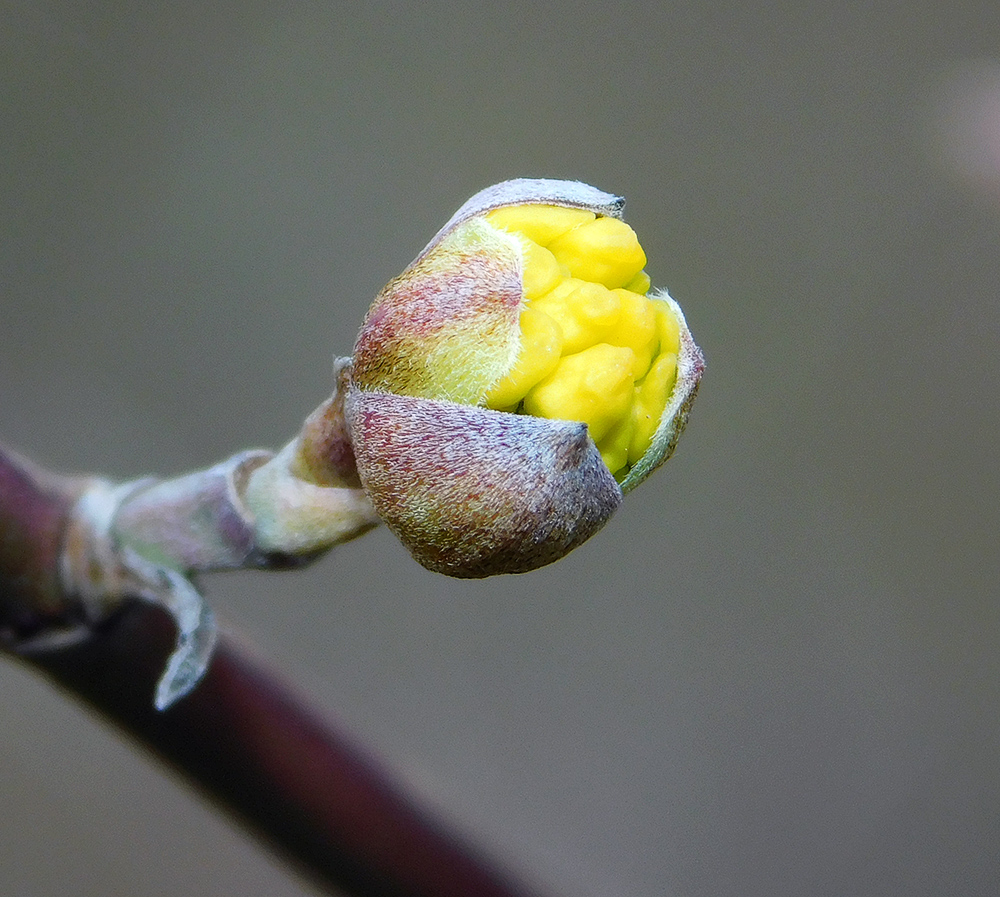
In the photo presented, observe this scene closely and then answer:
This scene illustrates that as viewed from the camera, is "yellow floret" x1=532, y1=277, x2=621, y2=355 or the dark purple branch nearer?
"yellow floret" x1=532, y1=277, x2=621, y2=355

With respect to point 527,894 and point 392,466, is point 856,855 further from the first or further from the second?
point 392,466

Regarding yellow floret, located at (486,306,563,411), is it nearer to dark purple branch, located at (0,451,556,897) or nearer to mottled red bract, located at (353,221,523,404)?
mottled red bract, located at (353,221,523,404)

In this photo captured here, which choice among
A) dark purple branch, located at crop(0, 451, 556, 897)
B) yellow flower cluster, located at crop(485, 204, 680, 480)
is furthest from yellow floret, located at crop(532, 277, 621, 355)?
dark purple branch, located at crop(0, 451, 556, 897)

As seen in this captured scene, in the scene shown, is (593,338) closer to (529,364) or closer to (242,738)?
(529,364)

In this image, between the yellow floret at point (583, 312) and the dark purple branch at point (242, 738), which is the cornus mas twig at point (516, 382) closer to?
the yellow floret at point (583, 312)

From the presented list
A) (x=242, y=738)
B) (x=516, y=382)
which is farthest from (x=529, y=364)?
(x=242, y=738)

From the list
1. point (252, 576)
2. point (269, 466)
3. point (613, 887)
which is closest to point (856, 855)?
point (613, 887)

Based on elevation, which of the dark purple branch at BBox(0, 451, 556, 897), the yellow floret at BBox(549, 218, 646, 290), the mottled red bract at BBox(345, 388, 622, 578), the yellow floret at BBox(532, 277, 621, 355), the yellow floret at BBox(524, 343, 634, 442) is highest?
the yellow floret at BBox(549, 218, 646, 290)
